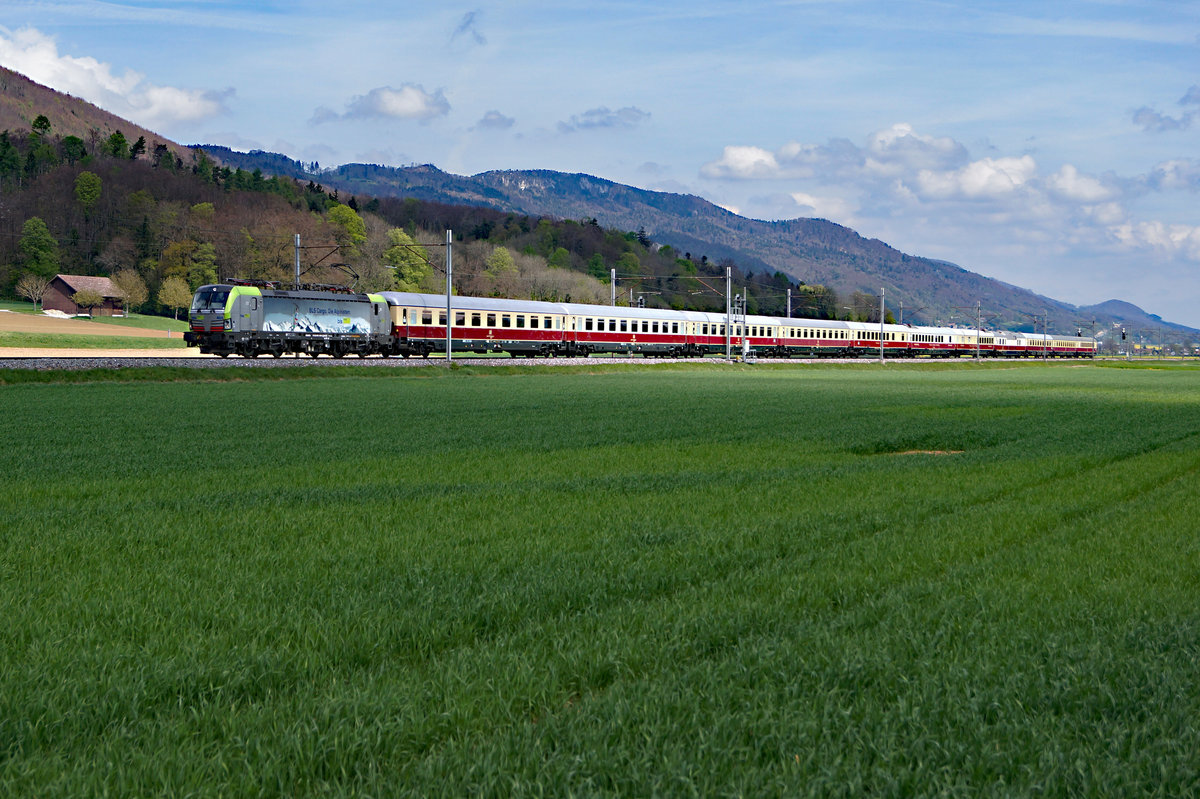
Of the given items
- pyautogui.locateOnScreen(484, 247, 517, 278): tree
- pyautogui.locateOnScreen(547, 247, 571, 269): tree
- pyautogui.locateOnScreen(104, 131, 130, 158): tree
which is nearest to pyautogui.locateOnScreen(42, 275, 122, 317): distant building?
pyautogui.locateOnScreen(484, 247, 517, 278): tree

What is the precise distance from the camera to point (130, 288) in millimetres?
109375

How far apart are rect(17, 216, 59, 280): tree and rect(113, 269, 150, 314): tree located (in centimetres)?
1636

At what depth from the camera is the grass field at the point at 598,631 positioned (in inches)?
135

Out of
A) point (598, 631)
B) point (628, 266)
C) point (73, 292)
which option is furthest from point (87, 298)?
point (598, 631)

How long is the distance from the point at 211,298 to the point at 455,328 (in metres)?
14.1

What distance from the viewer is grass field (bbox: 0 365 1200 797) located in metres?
3.44

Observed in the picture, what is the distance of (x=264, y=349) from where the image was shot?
159 feet

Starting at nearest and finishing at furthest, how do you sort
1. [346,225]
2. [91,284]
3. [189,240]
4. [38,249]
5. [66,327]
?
[66,327] < [91,284] < [189,240] < [38,249] < [346,225]

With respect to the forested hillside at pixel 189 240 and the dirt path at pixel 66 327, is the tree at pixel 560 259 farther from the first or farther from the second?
the dirt path at pixel 66 327

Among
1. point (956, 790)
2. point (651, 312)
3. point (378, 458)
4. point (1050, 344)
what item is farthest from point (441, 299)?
point (1050, 344)

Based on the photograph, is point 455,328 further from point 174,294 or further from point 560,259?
point 560,259

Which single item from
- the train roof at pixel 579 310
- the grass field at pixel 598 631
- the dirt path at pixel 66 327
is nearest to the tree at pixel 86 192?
the dirt path at pixel 66 327

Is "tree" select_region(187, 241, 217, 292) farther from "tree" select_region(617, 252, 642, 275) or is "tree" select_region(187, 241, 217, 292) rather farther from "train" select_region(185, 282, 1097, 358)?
"tree" select_region(617, 252, 642, 275)

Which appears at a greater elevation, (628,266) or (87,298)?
(628,266)
